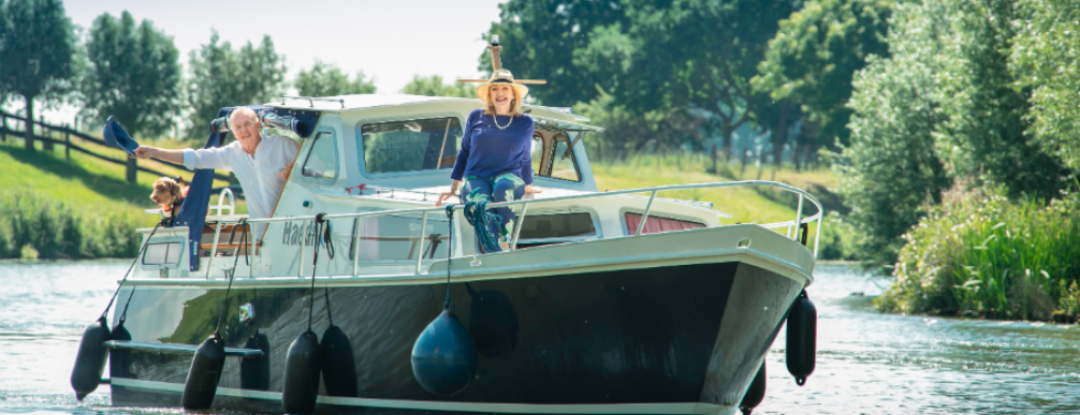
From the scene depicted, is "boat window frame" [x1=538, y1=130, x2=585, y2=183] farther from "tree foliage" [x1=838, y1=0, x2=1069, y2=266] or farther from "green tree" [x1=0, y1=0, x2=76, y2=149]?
"green tree" [x1=0, y1=0, x2=76, y2=149]

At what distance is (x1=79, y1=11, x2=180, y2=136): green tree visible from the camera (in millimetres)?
51531

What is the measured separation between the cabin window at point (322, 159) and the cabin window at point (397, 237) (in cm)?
91

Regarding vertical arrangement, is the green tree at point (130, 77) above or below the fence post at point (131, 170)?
above

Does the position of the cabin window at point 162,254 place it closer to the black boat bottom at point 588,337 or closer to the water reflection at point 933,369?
the black boat bottom at point 588,337

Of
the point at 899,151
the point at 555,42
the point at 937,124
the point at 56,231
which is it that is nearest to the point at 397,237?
the point at 937,124

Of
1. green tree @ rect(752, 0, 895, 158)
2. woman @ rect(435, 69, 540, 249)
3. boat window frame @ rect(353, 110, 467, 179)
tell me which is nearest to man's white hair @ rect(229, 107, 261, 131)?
Result: boat window frame @ rect(353, 110, 467, 179)

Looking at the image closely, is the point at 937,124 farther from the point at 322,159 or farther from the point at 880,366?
the point at 322,159

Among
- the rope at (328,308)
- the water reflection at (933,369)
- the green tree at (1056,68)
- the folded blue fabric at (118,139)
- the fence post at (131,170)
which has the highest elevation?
the green tree at (1056,68)

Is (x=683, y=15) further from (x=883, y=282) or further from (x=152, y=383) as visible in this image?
(x=152, y=383)

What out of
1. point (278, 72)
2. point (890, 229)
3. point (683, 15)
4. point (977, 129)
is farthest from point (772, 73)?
point (977, 129)

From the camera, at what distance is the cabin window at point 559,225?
8.16 meters

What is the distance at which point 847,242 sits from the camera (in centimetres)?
3894

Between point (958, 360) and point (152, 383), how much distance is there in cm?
918

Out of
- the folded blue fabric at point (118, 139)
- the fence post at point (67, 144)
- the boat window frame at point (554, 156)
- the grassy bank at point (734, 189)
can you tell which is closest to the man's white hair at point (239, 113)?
the folded blue fabric at point (118, 139)
